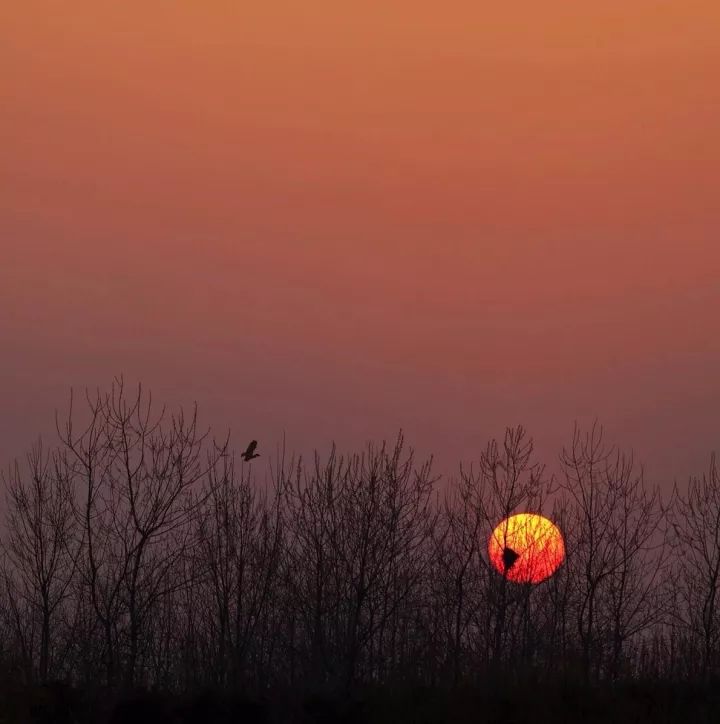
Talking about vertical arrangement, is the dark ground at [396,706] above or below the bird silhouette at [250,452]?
below

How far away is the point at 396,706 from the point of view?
1398 centimetres

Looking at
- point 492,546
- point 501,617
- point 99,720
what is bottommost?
point 99,720

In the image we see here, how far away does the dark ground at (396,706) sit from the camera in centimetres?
1331

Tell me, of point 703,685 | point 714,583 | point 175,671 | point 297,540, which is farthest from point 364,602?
point 703,685

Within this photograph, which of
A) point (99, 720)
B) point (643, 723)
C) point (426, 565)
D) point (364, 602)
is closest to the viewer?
point (643, 723)

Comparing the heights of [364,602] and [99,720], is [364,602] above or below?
above

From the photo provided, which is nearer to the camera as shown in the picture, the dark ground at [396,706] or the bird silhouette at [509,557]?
the dark ground at [396,706]

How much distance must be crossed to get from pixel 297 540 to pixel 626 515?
25.9 ft

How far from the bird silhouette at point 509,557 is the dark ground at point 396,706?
1168cm

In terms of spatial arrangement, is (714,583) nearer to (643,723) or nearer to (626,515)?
(626,515)

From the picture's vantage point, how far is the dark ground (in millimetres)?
13312

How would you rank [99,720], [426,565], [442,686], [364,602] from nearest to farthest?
[99,720]
[442,686]
[364,602]
[426,565]

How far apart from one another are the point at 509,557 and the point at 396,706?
40.9 ft

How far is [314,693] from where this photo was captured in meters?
14.5
